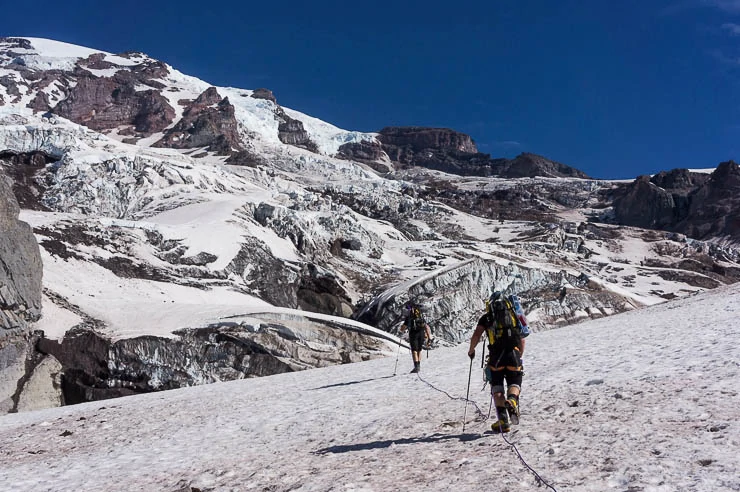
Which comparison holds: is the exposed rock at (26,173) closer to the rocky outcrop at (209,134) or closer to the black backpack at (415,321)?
the black backpack at (415,321)

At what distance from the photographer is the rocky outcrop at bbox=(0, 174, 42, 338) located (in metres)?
26.8

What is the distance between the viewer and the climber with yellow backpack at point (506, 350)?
24.8 ft

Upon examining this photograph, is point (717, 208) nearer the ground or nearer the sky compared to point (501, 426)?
nearer the sky

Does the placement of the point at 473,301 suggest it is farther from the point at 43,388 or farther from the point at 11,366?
the point at 11,366

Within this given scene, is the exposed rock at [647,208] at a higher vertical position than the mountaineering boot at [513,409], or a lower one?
higher

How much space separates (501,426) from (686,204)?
587ft

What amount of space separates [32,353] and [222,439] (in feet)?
71.5

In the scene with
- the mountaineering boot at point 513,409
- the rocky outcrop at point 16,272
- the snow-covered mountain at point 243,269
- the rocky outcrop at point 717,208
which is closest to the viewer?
the mountaineering boot at point 513,409

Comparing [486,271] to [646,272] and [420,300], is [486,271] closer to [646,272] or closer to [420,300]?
[420,300]

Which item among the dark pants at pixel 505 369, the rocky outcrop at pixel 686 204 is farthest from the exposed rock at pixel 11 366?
the rocky outcrop at pixel 686 204

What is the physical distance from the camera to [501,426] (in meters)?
7.39

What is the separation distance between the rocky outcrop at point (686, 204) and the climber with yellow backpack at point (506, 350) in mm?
151351

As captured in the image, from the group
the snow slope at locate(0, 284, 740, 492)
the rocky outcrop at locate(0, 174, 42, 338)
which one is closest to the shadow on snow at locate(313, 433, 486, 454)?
the snow slope at locate(0, 284, 740, 492)

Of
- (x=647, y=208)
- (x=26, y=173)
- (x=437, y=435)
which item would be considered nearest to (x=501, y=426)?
(x=437, y=435)
